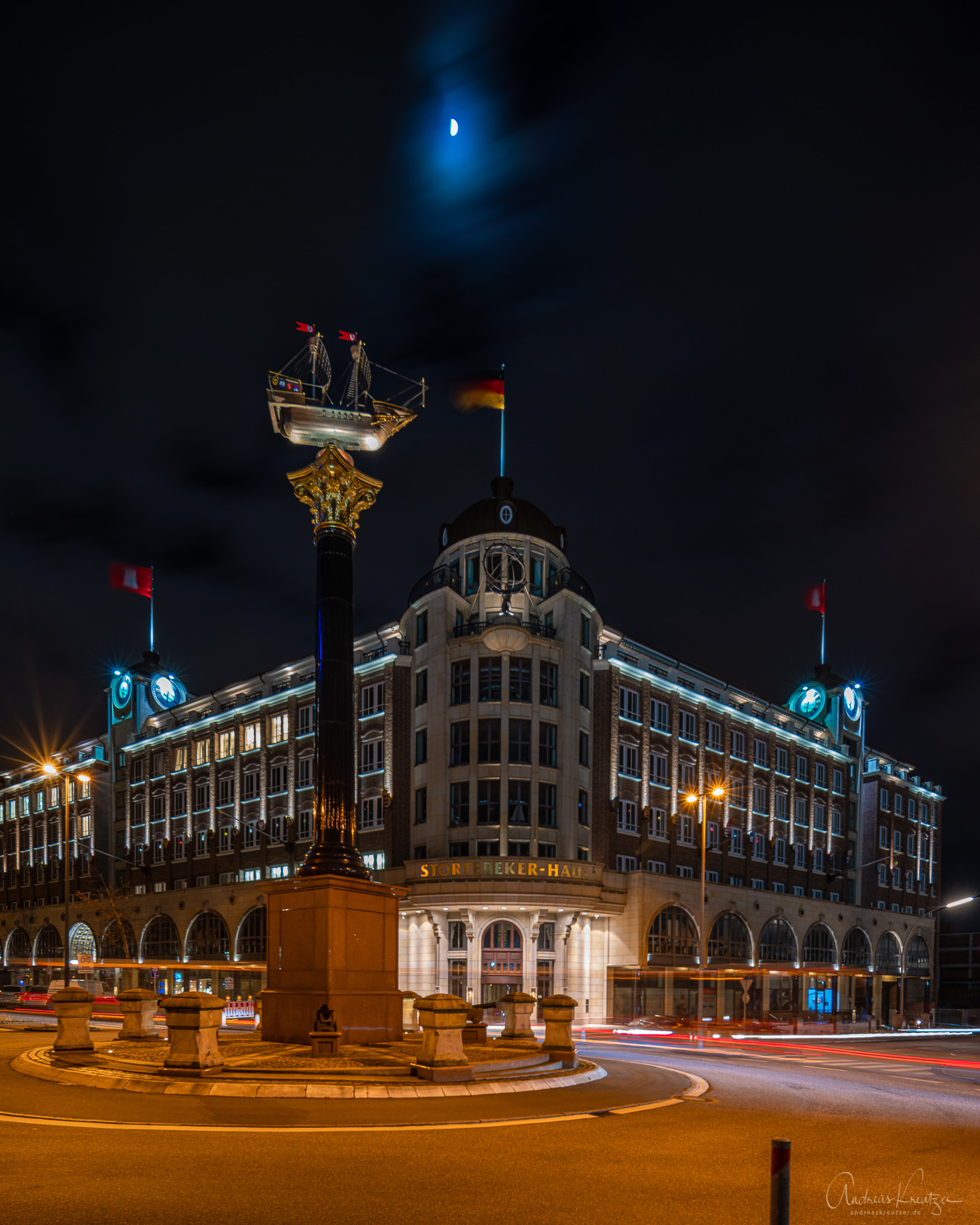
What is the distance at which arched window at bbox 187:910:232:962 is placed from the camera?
7600cm

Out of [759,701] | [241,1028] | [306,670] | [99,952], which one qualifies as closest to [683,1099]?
[241,1028]

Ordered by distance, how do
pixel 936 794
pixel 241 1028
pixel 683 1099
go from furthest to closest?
pixel 936 794
pixel 241 1028
pixel 683 1099

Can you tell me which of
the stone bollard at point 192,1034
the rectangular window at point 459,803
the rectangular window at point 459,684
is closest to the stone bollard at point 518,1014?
the stone bollard at point 192,1034

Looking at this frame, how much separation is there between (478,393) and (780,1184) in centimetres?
5271

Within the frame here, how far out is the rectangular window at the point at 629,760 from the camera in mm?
67688

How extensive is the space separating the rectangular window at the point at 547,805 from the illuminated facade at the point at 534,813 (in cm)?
13

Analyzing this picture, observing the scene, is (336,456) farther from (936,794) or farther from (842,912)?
(936,794)

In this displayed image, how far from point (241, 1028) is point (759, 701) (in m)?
57.8

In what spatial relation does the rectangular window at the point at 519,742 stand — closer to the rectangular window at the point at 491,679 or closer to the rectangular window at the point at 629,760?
the rectangular window at the point at 491,679

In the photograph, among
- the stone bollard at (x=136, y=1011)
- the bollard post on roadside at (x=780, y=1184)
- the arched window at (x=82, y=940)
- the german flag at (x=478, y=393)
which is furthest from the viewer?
the arched window at (x=82, y=940)

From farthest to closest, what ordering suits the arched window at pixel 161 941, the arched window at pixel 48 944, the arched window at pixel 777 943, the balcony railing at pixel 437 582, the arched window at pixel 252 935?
the arched window at pixel 48 944 < the arched window at pixel 161 941 < the arched window at pixel 777 943 < the arched window at pixel 252 935 < the balcony railing at pixel 437 582

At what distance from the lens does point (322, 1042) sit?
20.5 metres

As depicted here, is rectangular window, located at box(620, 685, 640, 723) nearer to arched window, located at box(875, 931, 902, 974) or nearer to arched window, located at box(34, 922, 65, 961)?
arched window, located at box(875, 931, 902, 974)

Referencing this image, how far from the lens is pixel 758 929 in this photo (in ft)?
236
